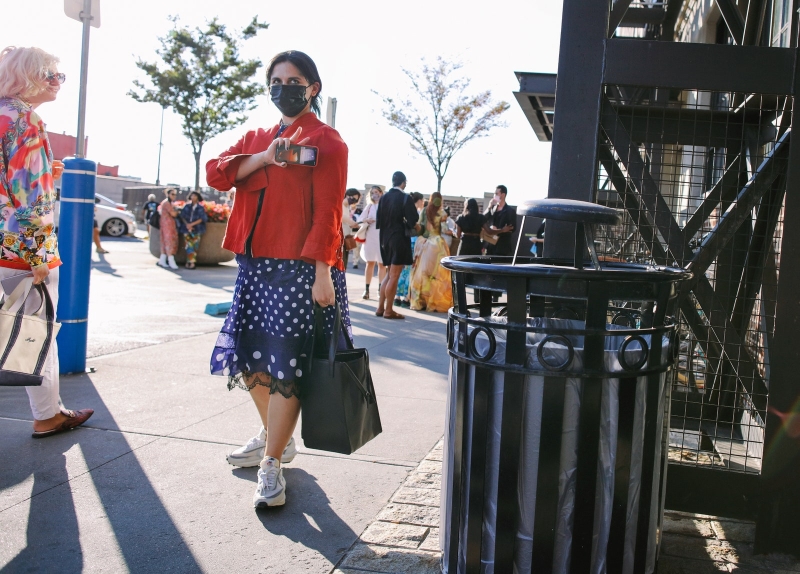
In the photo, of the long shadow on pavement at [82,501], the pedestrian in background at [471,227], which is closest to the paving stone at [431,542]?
the long shadow on pavement at [82,501]

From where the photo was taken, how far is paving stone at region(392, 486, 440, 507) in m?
3.35

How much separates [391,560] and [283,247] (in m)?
1.33

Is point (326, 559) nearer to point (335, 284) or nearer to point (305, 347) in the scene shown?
point (305, 347)

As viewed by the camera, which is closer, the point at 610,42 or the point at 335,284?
the point at 610,42

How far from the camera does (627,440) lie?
2146 mm

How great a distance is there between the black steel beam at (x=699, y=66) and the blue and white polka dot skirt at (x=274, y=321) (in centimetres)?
151

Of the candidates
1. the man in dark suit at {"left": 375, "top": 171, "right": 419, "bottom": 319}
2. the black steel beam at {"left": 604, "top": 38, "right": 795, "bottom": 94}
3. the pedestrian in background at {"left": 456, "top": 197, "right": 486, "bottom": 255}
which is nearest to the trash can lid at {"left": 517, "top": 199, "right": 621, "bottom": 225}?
the black steel beam at {"left": 604, "top": 38, "right": 795, "bottom": 94}

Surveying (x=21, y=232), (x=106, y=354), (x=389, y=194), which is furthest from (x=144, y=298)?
(x=21, y=232)

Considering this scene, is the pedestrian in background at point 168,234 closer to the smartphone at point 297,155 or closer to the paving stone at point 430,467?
the paving stone at point 430,467

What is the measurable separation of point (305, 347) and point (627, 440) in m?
1.54

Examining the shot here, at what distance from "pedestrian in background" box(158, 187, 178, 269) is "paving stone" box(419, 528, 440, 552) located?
14.2 meters

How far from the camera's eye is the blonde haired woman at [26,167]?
366cm

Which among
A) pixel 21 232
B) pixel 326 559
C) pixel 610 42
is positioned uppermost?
pixel 610 42

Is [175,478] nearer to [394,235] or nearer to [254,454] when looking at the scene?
[254,454]
